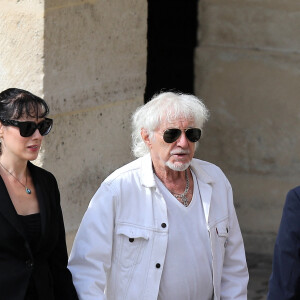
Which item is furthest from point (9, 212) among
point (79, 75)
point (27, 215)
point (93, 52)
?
point (93, 52)

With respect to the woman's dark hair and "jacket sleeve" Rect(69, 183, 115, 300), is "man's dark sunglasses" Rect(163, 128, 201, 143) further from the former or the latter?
the woman's dark hair

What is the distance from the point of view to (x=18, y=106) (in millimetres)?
4668

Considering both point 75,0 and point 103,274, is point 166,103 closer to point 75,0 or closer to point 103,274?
point 103,274

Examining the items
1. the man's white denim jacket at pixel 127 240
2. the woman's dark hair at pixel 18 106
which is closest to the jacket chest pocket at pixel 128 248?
the man's white denim jacket at pixel 127 240

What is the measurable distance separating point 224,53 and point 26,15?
2206 mm

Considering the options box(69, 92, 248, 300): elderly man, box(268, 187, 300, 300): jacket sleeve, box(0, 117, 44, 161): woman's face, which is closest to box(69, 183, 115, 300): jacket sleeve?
box(69, 92, 248, 300): elderly man

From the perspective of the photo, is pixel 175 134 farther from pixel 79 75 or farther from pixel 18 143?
pixel 79 75

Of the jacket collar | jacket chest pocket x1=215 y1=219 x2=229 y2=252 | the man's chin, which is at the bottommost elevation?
jacket chest pocket x1=215 y1=219 x2=229 y2=252

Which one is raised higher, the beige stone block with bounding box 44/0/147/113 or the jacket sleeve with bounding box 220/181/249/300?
the beige stone block with bounding box 44/0/147/113

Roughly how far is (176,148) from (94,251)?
0.62 m

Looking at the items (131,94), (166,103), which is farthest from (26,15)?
(166,103)

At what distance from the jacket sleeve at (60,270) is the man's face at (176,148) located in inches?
22.7

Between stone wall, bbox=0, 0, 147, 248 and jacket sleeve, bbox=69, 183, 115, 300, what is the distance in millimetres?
1228

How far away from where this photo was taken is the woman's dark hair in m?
4.66
